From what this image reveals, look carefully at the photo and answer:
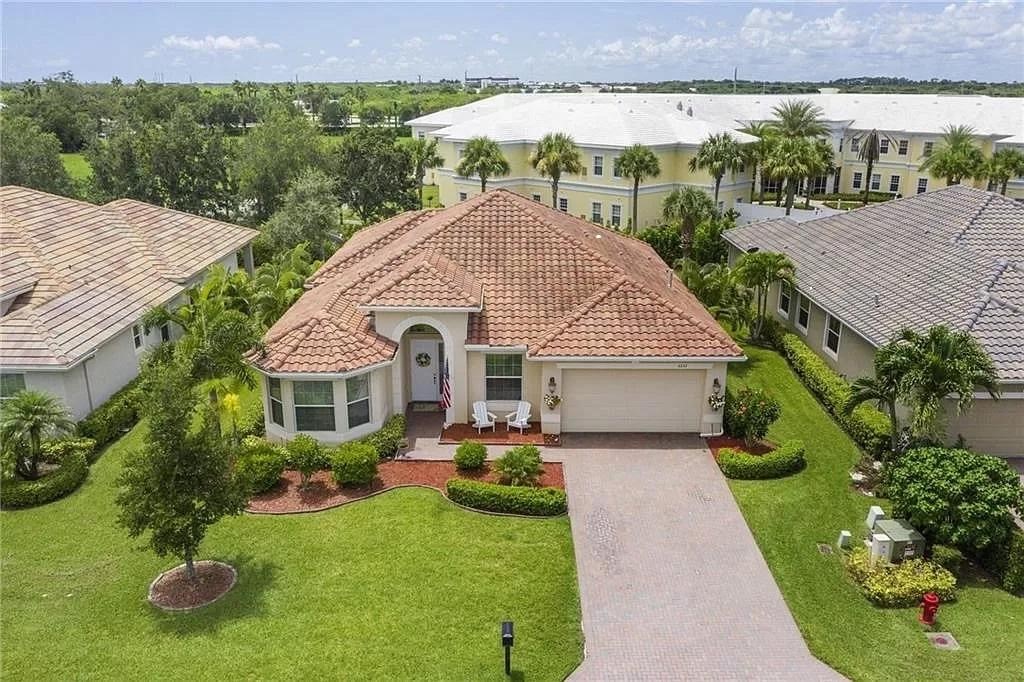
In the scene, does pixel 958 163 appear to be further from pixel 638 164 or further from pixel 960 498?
pixel 960 498

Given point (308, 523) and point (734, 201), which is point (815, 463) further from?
point (734, 201)

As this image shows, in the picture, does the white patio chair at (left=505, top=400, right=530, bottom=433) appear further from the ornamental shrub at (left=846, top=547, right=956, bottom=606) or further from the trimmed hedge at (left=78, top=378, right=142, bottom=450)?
the trimmed hedge at (left=78, top=378, right=142, bottom=450)

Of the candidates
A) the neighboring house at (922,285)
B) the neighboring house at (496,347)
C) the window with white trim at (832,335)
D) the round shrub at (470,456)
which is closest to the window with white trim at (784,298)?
the neighboring house at (922,285)

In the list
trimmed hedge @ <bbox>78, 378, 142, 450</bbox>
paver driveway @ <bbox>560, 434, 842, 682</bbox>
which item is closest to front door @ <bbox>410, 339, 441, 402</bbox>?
paver driveway @ <bbox>560, 434, 842, 682</bbox>

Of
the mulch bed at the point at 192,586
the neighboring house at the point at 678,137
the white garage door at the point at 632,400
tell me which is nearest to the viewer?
the mulch bed at the point at 192,586

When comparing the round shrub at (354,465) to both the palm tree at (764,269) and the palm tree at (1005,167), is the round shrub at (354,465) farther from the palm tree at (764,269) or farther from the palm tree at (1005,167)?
the palm tree at (1005,167)

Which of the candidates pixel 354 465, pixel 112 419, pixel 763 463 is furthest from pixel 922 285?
pixel 112 419

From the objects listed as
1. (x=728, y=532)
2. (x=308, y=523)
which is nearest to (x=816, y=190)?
(x=728, y=532)
